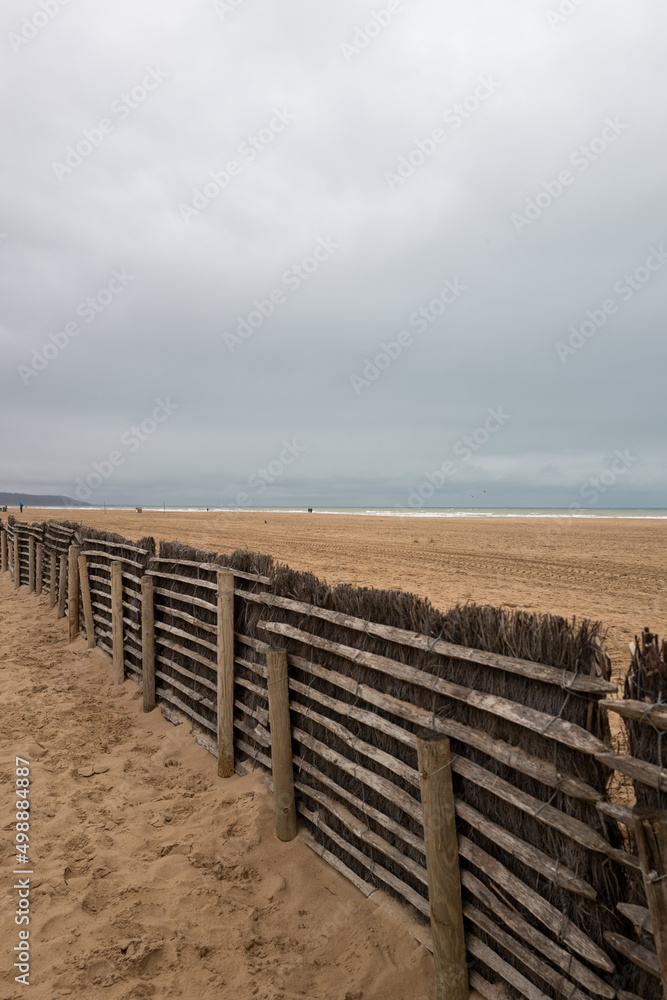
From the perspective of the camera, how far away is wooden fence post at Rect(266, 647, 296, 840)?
4094 millimetres

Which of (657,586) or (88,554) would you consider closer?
(88,554)

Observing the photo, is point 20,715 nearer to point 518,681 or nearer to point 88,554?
point 88,554

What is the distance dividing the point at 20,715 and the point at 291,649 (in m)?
4.13

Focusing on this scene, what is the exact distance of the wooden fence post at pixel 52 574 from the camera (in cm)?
1077

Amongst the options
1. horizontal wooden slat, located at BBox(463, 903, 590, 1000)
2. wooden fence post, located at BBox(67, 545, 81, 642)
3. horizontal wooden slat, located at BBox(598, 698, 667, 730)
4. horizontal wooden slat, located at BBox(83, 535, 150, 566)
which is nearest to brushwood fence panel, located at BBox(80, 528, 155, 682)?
horizontal wooden slat, located at BBox(83, 535, 150, 566)

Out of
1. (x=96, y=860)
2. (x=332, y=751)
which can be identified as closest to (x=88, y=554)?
(x=96, y=860)

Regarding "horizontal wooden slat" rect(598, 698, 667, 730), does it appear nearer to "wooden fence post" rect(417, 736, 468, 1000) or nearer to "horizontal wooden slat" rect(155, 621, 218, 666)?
"wooden fence post" rect(417, 736, 468, 1000)

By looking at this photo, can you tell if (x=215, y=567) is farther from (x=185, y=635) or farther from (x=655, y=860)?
(x=655, y=860)

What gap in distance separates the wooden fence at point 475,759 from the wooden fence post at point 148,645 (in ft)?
5.00

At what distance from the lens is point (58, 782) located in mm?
4887

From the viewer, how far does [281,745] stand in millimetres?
4152

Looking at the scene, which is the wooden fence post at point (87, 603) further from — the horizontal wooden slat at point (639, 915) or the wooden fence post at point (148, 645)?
the horizontal wooden slat at point (639, 915)

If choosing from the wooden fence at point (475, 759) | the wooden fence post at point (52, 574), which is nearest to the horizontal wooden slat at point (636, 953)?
the wooden fence at point (475, 759)

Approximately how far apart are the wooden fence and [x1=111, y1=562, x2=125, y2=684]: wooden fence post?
2.74 metres
